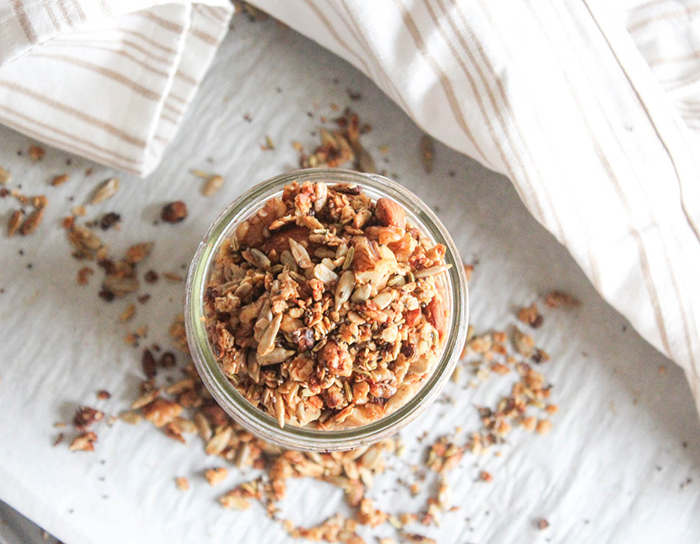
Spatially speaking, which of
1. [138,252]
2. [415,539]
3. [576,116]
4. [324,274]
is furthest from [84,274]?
[576,116]

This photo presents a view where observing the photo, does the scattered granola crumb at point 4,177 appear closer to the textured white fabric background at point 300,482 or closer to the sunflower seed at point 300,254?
the textured white fabric background at point 300,482

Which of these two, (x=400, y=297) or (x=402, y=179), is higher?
(x=402, y=179)

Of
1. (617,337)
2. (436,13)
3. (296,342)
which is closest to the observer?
(296,342)

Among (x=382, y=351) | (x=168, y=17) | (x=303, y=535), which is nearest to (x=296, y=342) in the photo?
(x=382, y=351)

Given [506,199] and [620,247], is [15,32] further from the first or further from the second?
[620,247]

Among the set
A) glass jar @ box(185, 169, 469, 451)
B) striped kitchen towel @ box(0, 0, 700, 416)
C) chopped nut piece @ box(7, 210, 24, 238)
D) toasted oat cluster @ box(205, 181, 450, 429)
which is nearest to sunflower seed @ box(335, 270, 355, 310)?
toasted oat cluster @ box(205, 181, 450, 429)

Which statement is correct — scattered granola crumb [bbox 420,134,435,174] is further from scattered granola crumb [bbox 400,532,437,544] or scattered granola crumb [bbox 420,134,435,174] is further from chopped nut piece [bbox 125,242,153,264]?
scattered granola crumb [bbox 400,532,437,544]

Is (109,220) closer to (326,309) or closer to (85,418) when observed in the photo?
(85,418)

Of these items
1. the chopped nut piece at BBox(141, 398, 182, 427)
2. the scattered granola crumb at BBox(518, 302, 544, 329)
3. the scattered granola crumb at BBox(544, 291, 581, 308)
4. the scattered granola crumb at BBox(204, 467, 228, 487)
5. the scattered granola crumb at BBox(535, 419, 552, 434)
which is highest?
the scattered granola crumb at BBox(544, 291, 581, 308)
